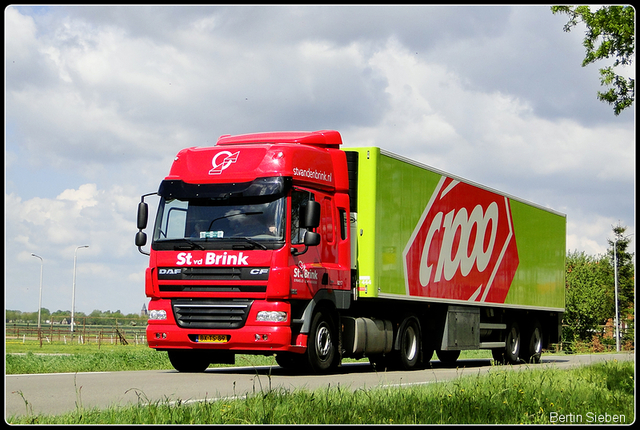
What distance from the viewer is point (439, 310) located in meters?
18.5

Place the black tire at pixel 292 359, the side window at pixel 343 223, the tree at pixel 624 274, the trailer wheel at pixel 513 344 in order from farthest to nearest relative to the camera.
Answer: the tree at pixel 624 274, the trailer wheel at pixel 513 344, the side window at pixel 343 223, the black tire at pixel 292 359

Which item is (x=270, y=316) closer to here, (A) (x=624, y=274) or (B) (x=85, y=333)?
(B) (x=85, y=333)

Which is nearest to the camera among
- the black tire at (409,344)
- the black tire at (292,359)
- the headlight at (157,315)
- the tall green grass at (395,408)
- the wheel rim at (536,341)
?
the tall green grass at (395,408)

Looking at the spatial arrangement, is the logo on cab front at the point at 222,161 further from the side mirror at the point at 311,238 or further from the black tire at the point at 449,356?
the black tire at the point at 449,356

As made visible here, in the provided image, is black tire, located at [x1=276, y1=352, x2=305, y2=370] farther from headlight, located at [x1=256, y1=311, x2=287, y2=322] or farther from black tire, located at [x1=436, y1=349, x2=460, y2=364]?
black tire, located at [x1=436, y1=349, x2=460, y2=364]

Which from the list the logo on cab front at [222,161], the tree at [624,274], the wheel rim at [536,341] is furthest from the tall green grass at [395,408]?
the tree at [624,274]

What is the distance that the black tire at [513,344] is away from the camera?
2178cm

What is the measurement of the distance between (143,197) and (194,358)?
290 cm

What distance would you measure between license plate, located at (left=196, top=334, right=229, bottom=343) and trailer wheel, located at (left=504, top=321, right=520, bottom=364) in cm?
1004

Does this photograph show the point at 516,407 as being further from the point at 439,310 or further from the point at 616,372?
the point at 439,310

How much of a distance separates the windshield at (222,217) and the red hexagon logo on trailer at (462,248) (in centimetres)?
404

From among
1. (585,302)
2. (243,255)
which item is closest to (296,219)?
(243,255)

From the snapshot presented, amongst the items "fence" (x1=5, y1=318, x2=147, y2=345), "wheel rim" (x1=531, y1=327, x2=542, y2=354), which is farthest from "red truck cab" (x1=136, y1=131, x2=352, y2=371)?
"fence" (x1=5, y1=318, x2=147, y2=345)

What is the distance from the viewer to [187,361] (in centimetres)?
1516
